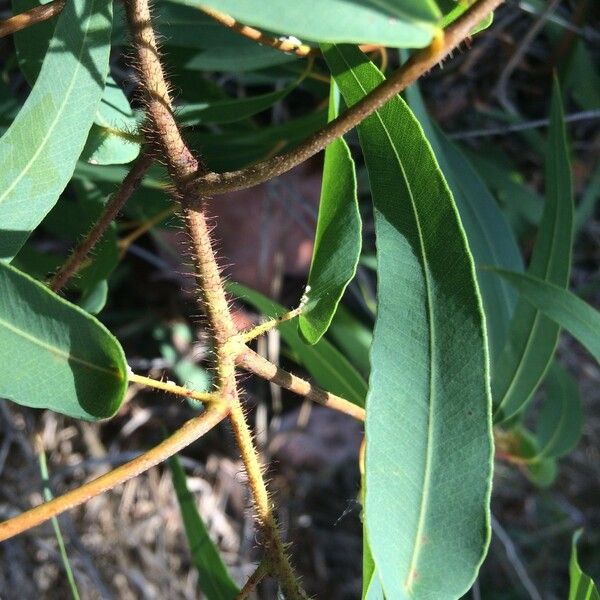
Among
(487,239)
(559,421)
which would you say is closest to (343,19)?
(487,239)

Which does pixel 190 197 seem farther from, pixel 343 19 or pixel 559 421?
pixel 559 421

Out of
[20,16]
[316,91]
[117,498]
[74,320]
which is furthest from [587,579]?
[117,498]

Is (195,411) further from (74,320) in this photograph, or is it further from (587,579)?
A: (74,320)

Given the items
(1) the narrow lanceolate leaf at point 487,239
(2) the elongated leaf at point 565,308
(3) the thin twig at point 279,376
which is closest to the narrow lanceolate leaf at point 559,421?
(1) the narrow lanceolate leaf at point 487,239

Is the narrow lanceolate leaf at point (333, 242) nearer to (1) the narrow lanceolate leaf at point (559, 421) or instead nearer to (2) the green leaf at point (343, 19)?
(2) the green leaf at point (343, 19)

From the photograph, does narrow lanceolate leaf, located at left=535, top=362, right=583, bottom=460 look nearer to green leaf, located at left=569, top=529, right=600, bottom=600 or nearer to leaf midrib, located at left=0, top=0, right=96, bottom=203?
green leaf, located at left=569, top=529, right=600, bottom=600
